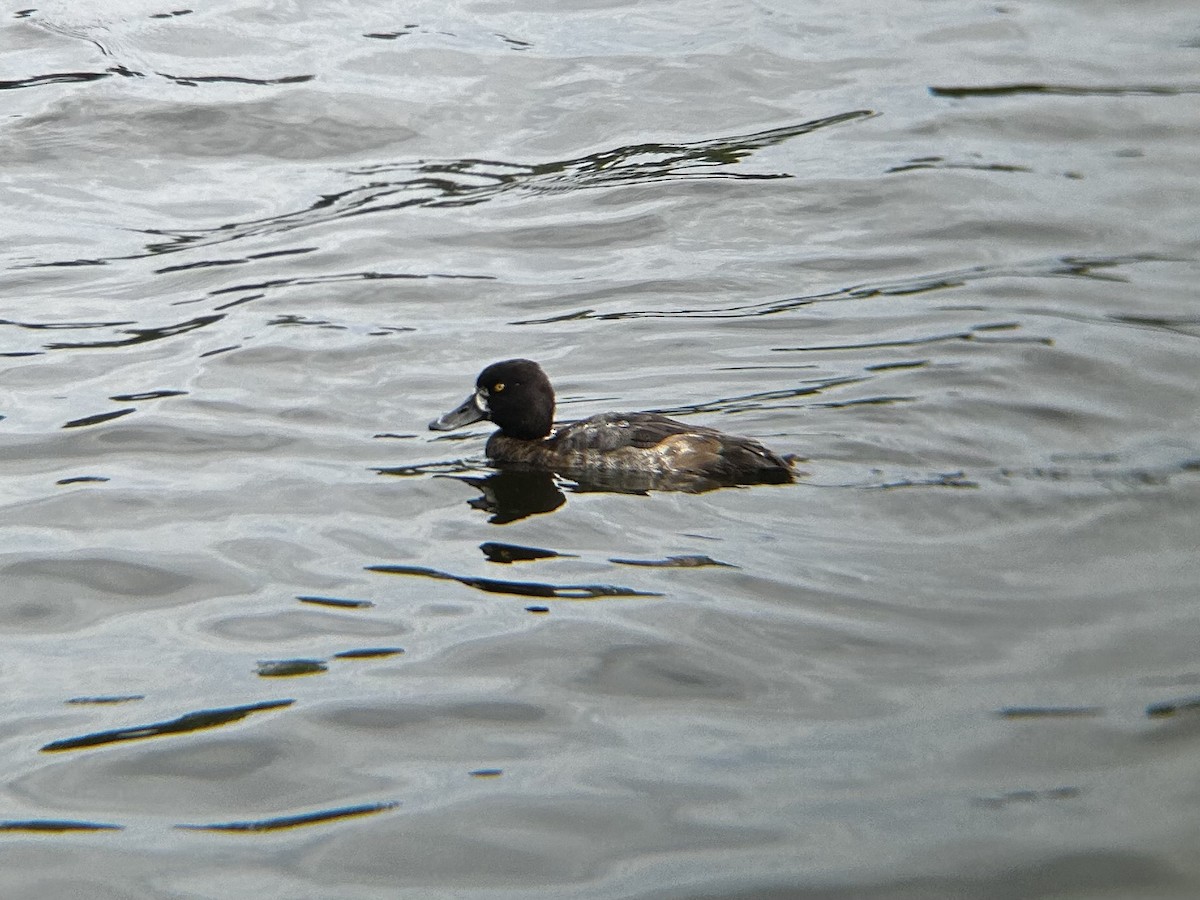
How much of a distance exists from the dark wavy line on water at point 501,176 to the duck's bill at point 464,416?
461cm

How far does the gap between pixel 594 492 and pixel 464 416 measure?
3.18 ft

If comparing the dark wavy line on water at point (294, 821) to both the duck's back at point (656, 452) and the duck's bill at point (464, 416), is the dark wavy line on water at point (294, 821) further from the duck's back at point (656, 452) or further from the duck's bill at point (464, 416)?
the duck's bill at point (464, 416)

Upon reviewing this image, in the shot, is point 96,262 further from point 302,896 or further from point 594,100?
point 302,896

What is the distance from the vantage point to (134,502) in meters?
8.06

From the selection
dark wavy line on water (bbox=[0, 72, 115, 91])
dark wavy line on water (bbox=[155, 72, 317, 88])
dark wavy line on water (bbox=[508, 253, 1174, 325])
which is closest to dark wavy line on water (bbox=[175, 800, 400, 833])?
dark wavy line on water (bbox=[508, 253, 1174, 325])

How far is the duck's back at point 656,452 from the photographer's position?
8008mm

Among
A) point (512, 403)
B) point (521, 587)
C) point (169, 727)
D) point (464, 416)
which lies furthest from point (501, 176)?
point (169, 727)

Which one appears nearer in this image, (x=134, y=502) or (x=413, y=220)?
(x=134, y=502)

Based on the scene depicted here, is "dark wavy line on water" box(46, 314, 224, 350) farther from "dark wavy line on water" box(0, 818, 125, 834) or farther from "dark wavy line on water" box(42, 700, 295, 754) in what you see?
"dark wavy line on water" box(0, 818, 125, 834)

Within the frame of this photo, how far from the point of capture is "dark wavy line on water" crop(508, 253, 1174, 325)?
35.3ft

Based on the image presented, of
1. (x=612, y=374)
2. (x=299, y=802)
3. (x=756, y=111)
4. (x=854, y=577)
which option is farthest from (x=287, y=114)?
(x=299, y=802)

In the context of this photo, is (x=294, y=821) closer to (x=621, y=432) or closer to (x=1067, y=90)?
(x=621, y=432)

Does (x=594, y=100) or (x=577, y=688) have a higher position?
(x=594, y=100)

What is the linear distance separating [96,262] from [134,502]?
4770mm
